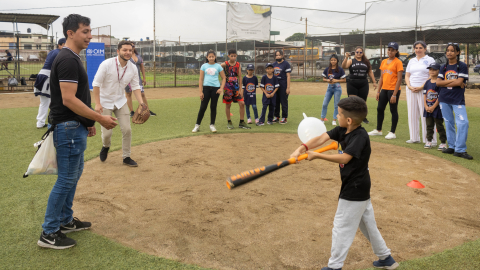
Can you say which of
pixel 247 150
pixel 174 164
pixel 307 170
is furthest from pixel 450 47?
pixel 174 164

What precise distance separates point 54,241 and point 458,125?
713 cm

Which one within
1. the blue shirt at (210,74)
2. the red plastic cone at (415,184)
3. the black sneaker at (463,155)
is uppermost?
the blue shirt at (210,74)

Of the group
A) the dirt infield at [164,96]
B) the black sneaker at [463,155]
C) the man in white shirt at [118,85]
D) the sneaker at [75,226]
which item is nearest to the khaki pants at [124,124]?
the man in white shirt at [118,85]

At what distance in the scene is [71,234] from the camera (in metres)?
3.85

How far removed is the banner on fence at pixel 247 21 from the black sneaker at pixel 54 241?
20.2 metres

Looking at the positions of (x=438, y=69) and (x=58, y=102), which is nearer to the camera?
(x=58, y=102)

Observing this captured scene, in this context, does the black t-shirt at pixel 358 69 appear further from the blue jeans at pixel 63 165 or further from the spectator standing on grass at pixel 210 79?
the blue jeans at pixel 63 165

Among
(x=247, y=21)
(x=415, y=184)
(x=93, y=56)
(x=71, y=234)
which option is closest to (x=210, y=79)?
(x=415, y=184)

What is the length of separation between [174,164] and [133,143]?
2018 millimetres

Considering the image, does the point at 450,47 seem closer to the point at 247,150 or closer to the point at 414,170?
the point at 414,170

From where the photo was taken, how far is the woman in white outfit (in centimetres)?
781

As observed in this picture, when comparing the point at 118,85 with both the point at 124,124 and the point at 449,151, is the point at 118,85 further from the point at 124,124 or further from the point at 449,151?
the point at 449,151

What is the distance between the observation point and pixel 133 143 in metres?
8.07

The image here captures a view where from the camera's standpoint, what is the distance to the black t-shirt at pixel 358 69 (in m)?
9.17
